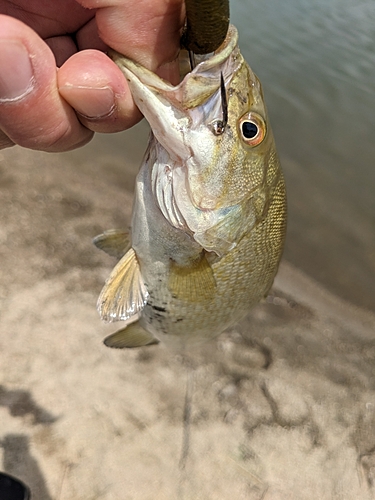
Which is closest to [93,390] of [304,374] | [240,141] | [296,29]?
[304,374]

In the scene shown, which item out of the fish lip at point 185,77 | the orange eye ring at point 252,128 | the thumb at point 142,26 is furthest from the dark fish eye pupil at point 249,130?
the thumb at point 142,26

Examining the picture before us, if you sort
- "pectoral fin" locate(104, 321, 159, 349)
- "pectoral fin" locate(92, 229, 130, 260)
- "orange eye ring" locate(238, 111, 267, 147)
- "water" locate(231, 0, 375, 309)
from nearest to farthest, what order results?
"orange eye ring" locate(238, 111, 267, 147) < "pectoral fin" locate(92, 229, 130, 260) < "pectoral fin" locate(104, 321, 159, 349) < "water" locate(231, 0, 375, 309)

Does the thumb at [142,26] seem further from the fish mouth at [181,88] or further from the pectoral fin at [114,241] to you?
the pectoral fin at [114,241]

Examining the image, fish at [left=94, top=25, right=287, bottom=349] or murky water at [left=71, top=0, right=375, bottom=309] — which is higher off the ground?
fish at [left=94, top=25, right=287, bottom=349]

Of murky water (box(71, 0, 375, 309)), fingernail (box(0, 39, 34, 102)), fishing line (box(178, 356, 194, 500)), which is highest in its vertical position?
fingernail (box(0, 39, 34, 102))

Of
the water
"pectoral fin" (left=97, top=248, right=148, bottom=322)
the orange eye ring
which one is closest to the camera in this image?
the orange eye ring

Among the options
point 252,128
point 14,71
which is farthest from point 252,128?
point 14,71

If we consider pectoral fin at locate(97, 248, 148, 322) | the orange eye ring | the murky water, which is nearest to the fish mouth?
the orange eye ring

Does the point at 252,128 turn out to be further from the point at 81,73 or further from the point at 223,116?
the point at 81,73

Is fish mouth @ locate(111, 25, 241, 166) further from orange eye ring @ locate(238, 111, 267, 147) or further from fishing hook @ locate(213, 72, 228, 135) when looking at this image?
orange eye ring @ locate(238, 111, 267, 147)
